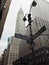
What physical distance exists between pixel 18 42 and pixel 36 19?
47.8 ft

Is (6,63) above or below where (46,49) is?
below

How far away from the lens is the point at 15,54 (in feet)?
171

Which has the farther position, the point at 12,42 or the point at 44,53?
the point at 12,42

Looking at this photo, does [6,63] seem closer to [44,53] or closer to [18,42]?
[18,42]

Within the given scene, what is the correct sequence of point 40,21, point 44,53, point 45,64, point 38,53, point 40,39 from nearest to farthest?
point 45,64 → point 44,53 → point 38,53 → point 40,39 → point 40,21

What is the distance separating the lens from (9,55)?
5159 centimetres

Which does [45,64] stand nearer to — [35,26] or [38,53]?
[38,53]

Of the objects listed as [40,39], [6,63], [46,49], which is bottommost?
[6,63]

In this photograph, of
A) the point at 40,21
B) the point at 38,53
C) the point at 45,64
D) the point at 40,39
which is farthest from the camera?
the point at 40,21

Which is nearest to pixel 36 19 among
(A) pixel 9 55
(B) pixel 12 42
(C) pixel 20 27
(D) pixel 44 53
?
(C) pixel 20 27

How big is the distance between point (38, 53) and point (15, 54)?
21.1 m

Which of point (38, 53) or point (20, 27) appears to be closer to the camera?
point (38, 53)

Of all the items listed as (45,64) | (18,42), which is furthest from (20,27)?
(45,64)

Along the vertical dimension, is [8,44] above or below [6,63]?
above
